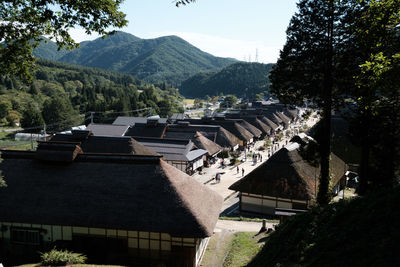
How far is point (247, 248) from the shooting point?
62.5 feet

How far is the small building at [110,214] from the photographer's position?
1662cm

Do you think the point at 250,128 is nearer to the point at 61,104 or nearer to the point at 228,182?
the point at 228,182

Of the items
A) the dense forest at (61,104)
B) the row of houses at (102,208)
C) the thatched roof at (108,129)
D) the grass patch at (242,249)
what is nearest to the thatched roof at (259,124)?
the dense forest at (61,104)

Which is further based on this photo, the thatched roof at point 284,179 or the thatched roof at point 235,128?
the thatched roof at point 235,128

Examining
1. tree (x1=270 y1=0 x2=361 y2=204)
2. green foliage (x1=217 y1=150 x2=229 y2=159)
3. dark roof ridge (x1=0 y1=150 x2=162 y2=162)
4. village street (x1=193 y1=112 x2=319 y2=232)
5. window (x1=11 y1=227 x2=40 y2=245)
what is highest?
tree (x1=270 y1=0 x2=361 y2=204)

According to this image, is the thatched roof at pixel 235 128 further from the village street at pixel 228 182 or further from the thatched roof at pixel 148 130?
the thatched roof at pixel 148 130

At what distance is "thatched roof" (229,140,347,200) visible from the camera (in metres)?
27.0

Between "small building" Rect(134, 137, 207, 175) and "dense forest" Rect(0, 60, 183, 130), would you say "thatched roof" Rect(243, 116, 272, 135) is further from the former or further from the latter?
"small building" Rect(134, 137, 207, 175)

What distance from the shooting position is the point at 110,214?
16891 mm

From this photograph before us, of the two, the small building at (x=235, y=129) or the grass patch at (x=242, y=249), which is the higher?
the small building at (x=235, y=129)

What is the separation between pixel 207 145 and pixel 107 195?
3329 centimetres

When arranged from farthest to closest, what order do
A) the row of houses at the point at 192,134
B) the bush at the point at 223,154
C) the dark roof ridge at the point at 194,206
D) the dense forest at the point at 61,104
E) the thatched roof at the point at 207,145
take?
the dense forest at the point at 61,104
the bush at the point at 223,154
the thatched roof at the point at 207,145
the row of houses at the point at 192,134
the dark roof ridge at the point at 194,206

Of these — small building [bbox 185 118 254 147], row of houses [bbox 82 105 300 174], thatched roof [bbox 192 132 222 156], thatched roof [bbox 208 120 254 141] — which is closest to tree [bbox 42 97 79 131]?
row of houses [bbox 82 105 300 174]

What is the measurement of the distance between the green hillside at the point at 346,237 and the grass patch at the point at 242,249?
2875 mm
